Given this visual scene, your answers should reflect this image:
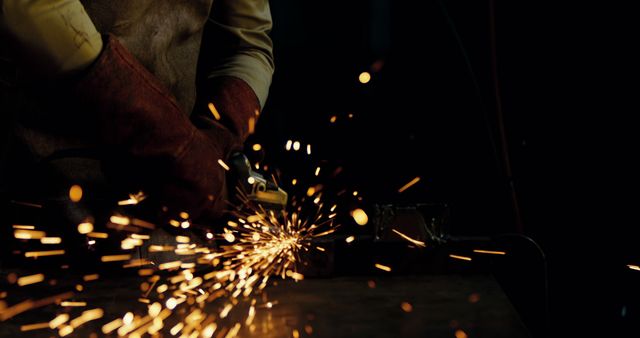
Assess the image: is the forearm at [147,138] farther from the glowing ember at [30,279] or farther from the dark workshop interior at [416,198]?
the glowing ember at [30,279]

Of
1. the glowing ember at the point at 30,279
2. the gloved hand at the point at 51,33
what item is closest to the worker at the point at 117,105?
the gloved hand at the point at 51,33

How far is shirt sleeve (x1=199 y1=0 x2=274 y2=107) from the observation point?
1.93 metres

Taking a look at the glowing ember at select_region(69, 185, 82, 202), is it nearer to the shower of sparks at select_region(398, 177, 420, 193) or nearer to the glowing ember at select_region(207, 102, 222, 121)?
the glowing ember at select_region(207, 102, 222, 121)

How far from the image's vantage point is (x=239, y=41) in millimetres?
1966

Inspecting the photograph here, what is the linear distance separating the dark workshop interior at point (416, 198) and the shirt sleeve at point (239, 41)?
28 cm

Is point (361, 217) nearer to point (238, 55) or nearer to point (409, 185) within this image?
point (409, 185)

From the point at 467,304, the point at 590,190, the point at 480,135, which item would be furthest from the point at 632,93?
the point at 467,304

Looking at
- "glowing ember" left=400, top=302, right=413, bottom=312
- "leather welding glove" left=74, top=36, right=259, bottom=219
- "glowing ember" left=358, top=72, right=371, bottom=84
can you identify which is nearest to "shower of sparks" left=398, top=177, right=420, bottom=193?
"glowing ember" left=358, top=72, right=371, bottom=84

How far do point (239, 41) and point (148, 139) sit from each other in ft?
2.53

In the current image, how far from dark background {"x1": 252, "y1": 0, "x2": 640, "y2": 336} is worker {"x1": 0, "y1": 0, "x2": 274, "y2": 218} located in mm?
464

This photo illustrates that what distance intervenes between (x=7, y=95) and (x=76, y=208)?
276mm

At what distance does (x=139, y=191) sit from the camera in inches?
53.5

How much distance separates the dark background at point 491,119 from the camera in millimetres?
1884

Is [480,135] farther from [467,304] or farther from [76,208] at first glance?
[76,208]
